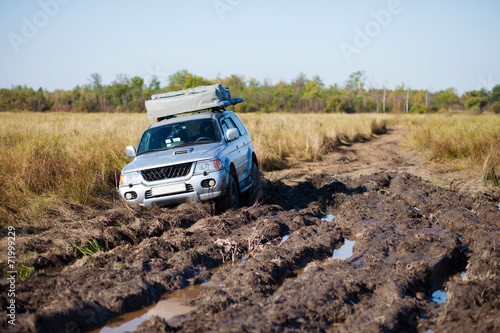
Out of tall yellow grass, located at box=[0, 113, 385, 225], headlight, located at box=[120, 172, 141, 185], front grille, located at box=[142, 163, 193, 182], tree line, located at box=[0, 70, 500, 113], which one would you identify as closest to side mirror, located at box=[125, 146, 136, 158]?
headlight, located at box=[120, 172, 141, 185]

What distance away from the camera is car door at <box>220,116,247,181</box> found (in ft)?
27.3

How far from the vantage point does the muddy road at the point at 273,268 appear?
145 inches

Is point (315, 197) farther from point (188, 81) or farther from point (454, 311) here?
point (188, 81)

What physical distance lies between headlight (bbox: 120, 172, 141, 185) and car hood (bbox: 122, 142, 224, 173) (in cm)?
7

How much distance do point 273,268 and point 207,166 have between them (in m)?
2.88

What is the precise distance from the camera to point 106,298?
4.16m

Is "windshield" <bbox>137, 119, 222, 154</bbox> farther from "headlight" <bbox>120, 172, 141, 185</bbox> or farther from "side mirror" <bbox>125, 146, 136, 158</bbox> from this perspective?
"headlight" <bbox>120, 172, 141, 185</bbox>

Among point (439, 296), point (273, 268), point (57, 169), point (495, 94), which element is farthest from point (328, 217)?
point (495, 94)

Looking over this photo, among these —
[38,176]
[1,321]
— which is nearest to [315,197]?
[38,176]

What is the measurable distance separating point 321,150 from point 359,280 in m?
13.2

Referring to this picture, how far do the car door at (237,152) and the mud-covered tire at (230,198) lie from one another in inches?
18.5

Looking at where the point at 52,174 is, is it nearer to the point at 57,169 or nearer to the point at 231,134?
the point at 57,169

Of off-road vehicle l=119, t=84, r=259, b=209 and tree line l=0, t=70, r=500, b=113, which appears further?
tree line l=0, t=70, r=500, b=113

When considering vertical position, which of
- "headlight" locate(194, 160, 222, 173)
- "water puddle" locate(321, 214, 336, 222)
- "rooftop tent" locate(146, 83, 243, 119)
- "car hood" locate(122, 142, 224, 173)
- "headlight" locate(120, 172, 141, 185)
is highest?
"rooftop tent" locate(146, 83, 243, 119)
